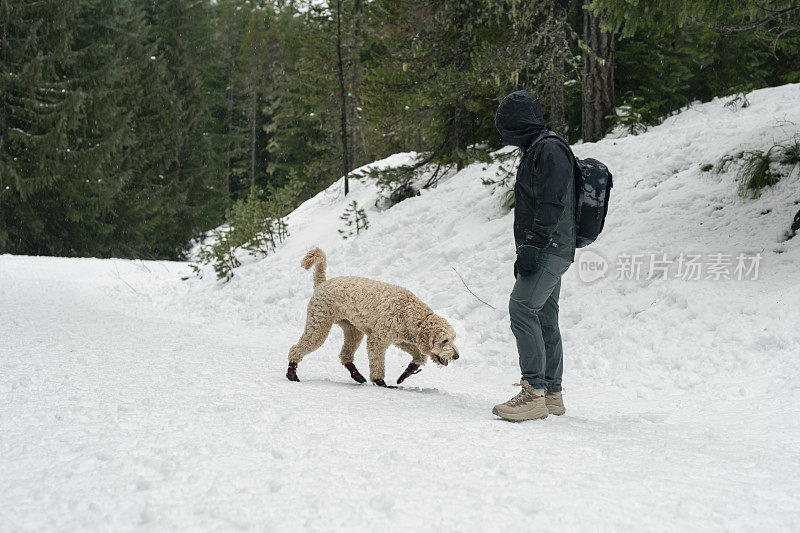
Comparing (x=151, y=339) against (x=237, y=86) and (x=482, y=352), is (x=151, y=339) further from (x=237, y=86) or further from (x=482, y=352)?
(x=237, y=86)

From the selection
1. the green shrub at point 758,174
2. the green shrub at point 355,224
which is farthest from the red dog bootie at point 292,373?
the green shrub at point 355,224

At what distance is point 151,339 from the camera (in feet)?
24.3

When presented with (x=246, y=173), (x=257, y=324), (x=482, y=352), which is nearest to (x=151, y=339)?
(x=257, y=324)

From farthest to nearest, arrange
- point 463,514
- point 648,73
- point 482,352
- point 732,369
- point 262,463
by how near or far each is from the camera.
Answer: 1. point 648,73
2. point 482,352
3. point 732,369
4. point 262,463
5. point 463,514

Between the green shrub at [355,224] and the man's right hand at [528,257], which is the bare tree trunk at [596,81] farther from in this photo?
the man's right hand at [528,257]

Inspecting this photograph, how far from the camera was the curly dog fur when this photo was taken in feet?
15.2

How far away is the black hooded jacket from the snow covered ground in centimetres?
137

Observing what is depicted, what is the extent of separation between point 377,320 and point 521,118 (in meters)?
2.23

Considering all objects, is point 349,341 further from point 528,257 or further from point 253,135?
point 253,135

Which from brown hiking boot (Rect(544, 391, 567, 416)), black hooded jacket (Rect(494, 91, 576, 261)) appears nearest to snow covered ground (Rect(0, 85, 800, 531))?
brown hiking boot (Rect(544, 391, 567, 416))

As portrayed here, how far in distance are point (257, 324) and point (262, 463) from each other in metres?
7.13

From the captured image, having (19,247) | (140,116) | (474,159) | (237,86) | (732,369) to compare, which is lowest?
(19,247)

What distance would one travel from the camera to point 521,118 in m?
3.99

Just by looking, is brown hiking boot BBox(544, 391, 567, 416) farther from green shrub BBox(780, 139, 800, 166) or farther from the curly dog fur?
green shrub BBox(780, 139, 800, 166)
